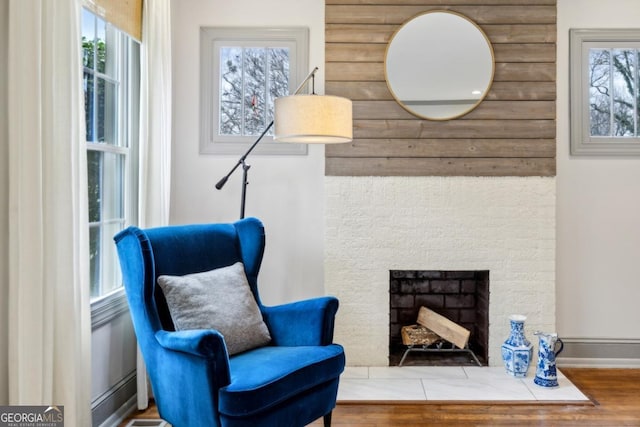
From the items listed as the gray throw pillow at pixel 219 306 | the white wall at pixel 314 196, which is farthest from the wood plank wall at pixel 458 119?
the gray throw pillow at pixel 219 306

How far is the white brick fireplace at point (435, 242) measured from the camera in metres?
3.34

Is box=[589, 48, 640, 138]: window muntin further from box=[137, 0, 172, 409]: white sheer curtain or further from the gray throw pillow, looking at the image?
box=[137, 0, 172, 409]: white sheer curtain

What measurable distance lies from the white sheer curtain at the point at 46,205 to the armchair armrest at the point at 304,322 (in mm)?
909

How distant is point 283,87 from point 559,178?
199cm

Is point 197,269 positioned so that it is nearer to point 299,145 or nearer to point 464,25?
point 299,145

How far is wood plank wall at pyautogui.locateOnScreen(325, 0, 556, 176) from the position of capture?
3.31 meters

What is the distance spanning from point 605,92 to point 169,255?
10.1 feet

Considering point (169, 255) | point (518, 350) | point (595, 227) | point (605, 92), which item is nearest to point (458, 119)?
point (605, 92)

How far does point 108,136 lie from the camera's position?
2652 mm

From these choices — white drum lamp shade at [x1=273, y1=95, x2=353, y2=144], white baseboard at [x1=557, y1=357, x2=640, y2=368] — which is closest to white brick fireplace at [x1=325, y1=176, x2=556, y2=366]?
white baseboard at [x1=557, y1=357, x2=640, y2=368]

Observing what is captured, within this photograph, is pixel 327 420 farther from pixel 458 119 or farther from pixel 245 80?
pixel 245 80

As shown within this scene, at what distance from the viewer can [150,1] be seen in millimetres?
2805

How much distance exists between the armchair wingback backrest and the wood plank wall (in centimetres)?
90

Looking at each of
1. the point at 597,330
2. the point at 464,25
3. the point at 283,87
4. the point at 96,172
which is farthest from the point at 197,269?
the point at 597,330
